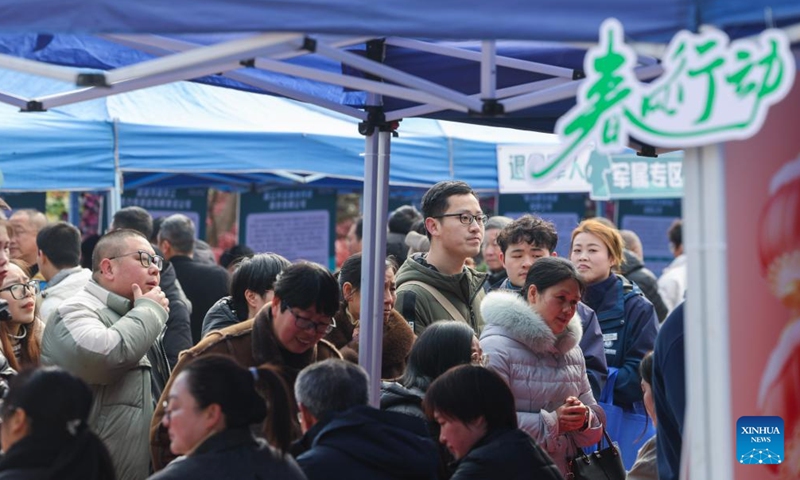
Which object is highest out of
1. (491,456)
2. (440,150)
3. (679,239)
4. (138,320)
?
(440,150)

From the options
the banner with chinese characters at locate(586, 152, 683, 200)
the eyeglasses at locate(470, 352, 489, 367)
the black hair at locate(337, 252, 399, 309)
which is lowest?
the eyeglasses at locate(470, 352, 489, 367)

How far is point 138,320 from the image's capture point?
179 inches

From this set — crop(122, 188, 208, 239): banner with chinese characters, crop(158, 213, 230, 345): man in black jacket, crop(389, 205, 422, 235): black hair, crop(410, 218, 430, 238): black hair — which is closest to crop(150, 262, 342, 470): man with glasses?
crop(410, 218, 430, 238): black hair

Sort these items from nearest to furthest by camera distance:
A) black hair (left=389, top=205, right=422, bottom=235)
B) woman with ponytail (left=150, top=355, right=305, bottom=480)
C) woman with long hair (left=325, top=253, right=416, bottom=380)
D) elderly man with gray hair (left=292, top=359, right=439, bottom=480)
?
woman with ponytail (left=150, top=355, right=305, bottom=480) < elderly man with gray hair (left=292, top=359, right=439, bottom=480) < woman with long hair (left=325, top=253, right=416, bottom=380) < black hair (left=389, top=205, right=422, bottom=235)

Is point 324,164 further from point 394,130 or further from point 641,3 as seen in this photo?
point 641,3

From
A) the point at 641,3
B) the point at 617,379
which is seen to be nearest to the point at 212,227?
the point at 617,379

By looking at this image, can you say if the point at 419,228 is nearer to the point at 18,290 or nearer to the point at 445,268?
the point at 445,268

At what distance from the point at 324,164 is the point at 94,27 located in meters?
6.22

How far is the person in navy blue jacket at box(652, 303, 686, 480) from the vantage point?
3.88m

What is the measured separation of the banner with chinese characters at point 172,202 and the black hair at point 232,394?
7.87 meters

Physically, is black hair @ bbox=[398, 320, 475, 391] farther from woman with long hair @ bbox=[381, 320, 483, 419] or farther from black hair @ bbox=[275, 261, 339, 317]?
black hair @ bbox=[275, 261, 339, 317]

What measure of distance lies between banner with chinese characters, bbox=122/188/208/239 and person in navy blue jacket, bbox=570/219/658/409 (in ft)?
19.0

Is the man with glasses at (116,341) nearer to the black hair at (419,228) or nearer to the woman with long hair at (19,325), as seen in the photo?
the woman with long hair at (19,325)

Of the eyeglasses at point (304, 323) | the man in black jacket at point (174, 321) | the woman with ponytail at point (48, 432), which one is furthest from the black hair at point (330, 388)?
the man in black jacket at point (174, 321)
